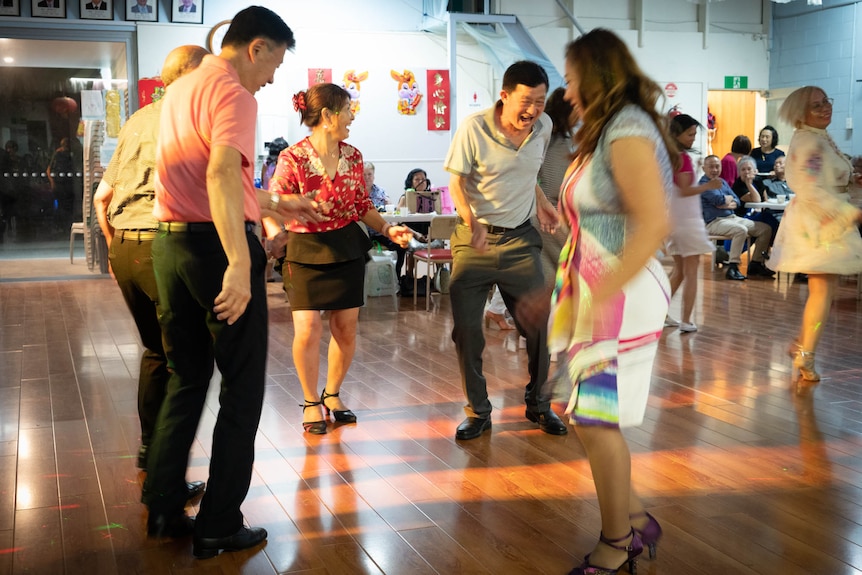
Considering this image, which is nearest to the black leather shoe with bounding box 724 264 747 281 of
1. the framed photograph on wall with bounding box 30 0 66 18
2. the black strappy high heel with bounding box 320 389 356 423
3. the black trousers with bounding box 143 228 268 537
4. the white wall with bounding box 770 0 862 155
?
the white wall with bounding box 770 0 862 155

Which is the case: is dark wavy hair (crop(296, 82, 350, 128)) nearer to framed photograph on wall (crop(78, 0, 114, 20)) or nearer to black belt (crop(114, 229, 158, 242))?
black belt (crop(114, 229, 158, 242))

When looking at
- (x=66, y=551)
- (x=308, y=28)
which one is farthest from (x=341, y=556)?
(x=308, y=28)

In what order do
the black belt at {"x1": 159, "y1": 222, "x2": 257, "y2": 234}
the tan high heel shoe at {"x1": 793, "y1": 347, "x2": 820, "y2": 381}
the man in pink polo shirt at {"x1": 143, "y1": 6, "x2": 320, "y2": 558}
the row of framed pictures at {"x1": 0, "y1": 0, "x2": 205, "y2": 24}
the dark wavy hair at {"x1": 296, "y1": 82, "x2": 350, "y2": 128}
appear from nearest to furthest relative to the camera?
1. the man in pink polo shirt at {"x1": 143, "y1": 6, "x2": 320, "y2": 558}
2. the black belt at {"x1": 159, "y1": 222, "x2": 257, "y2": 234}
3. the dark wavy hair at {"x1": 296, "y1": 82, "x2": 350, "y2": 128}
4. the tan high heel shoe at {"x1": 793, "y1": 347, "x2": 820, "y2": 381}
5. the row of framed pictures at {"x1": 0, "y1": 0, "x2": 205, "y2": 24}

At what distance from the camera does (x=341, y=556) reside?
279 cm

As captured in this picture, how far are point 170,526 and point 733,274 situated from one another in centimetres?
817

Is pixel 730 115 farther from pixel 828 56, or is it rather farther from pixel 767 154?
pixel 767 154

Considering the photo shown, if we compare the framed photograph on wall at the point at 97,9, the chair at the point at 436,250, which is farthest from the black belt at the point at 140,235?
the framed photograph on wall at the point at 97,9

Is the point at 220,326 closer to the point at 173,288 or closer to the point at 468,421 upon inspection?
the point at 173,288

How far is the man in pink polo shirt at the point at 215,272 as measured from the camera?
2516 mm

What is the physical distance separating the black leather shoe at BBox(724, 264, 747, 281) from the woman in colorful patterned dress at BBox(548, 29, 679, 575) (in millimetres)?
7845

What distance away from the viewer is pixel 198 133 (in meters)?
2.59

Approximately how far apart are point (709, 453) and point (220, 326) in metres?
2.23

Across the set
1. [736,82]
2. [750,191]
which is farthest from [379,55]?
[736,82]

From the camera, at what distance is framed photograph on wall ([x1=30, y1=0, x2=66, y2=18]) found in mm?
10688
